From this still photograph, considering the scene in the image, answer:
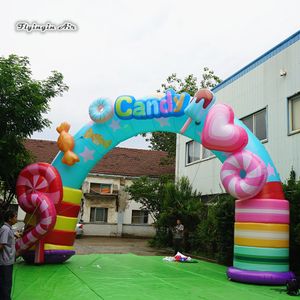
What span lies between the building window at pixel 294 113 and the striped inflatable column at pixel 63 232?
6874mm

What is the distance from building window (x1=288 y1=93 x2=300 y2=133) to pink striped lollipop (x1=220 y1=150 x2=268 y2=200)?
11.7ft

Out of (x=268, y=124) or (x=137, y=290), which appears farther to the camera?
(x=268, y=124)

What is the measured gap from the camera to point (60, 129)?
39.9 ft

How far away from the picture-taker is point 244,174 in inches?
399

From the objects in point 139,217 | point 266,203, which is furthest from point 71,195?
point 139,217

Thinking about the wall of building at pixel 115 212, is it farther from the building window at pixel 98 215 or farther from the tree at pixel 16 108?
the tree at pixel 16 108

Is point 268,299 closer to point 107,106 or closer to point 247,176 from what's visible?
point 247,176

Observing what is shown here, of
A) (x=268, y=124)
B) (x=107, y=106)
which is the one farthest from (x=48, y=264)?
(x=268, y=124)

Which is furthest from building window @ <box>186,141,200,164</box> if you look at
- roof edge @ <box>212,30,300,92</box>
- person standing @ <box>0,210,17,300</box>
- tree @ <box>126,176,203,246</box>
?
person standing @ <box>0,210,17,300</box>

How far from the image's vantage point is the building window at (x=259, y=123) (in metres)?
14.4

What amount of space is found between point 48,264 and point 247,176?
19.6 feet

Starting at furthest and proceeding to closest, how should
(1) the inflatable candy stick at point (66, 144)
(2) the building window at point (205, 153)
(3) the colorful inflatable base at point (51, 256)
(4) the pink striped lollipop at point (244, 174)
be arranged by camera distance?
1. (2) the building window at point (205, 153)
2. (1) the inflatable candy stick at point (66, 144)
3. (3) the colorful inflatable base at point (51, 256)
4. (4) the pink striped lollipop at point (244, 174)

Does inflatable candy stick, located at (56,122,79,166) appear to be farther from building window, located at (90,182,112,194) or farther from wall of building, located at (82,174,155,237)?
building window, located at (90,182,112,194)

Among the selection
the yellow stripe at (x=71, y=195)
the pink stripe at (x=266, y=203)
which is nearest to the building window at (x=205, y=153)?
the yellow stripe at (x=71, y=195)
